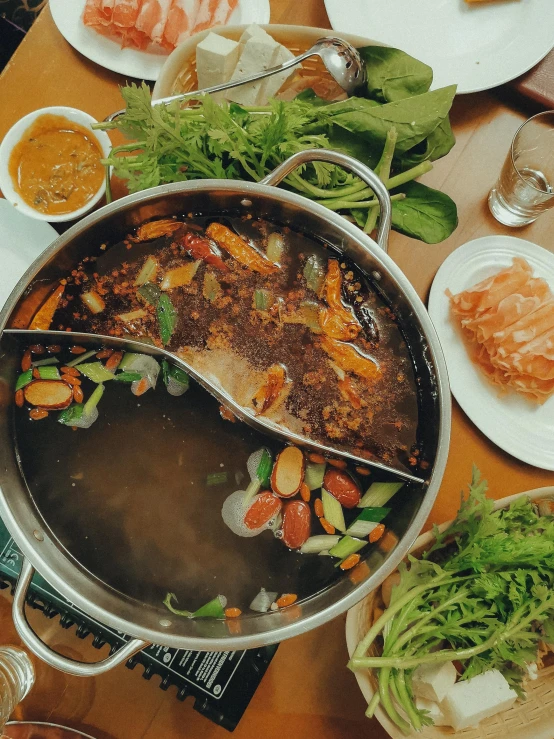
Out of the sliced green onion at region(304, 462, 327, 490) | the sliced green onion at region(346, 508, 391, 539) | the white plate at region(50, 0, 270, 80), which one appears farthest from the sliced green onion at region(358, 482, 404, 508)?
the white plate at region(50, 0, 270, 80)

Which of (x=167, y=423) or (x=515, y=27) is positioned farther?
(x=515, y=27)

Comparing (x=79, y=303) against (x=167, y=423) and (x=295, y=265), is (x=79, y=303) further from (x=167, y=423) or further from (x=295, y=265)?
(x=295, y=265)

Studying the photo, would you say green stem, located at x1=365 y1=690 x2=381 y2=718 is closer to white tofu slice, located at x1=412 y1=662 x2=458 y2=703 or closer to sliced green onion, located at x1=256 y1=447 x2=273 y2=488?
white tofu slice, located at x1=412 y1=662 x2=458 y2=703

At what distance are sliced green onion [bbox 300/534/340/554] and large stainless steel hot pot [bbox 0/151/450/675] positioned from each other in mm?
98

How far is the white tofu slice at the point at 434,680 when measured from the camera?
1.44m

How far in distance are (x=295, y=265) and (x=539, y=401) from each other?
0.81 m

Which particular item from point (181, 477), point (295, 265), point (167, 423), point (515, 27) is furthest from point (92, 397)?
point (515, 27)

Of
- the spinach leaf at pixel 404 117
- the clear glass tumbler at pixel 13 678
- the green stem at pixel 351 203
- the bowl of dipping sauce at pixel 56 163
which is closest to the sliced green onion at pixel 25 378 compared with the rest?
the bowl of dipping sauce at pixel 56 163

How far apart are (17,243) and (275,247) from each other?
775 mm

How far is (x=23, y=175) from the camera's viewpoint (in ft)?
5.29

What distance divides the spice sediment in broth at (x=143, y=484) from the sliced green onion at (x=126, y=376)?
0.02 metres

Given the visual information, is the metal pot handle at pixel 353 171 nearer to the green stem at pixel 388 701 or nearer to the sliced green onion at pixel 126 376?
the sliced green onion at pixel 126 376

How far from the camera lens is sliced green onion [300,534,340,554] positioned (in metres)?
1.46

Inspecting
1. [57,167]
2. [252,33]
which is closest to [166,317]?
[57,167]
